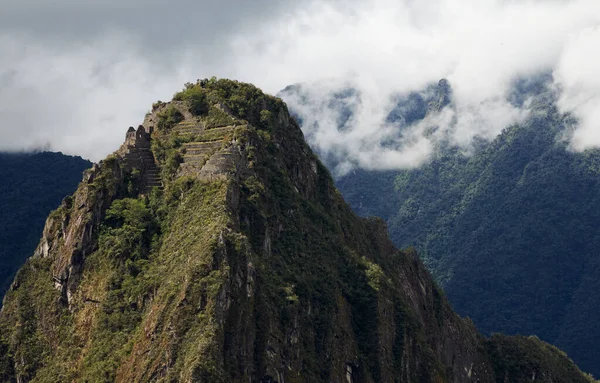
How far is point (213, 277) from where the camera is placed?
90.2 m

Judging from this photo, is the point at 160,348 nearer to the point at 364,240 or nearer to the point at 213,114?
the point at 213,114

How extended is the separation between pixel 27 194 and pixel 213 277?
83.9m

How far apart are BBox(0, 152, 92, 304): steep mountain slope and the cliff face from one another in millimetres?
46221

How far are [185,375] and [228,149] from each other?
27.6 m

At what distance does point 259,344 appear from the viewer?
3661 inches

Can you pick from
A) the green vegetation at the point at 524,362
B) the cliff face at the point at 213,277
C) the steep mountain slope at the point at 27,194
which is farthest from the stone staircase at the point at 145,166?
the green vegetation at the point at 524,362

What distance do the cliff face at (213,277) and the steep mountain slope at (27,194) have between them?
4622 centimetres

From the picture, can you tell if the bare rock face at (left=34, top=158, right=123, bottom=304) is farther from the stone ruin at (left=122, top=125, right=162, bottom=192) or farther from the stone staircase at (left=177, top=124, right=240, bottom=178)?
the stone staircase at (left=177, top=124, right=240, bottom=178)

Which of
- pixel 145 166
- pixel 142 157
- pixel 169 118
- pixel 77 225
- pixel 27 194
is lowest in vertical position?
pixel 77 225

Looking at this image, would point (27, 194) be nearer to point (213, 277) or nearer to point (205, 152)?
point (205, 152)

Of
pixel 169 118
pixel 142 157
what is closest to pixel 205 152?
pixel 142 157

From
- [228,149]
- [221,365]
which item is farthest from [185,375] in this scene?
[228,149]

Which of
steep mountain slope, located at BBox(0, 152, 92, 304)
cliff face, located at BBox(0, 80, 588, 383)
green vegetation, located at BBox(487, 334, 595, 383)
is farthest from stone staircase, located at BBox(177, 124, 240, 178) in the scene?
green vegetation, located at BBox(487, 334, 595, 383)

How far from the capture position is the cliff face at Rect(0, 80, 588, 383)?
296 ft
